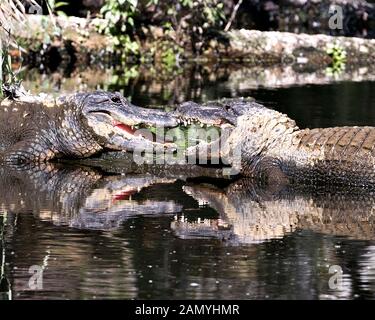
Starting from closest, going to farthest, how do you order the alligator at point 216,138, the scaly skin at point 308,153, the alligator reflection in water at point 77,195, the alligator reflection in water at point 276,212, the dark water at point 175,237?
the dark water at point 175,237 → the alligator reflection in water at point 276,212 → the alligator reflection in water at point 77,195 → the scaly skin at point 308,153 → the alligator at point 216,138

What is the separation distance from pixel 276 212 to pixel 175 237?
5.03 ft

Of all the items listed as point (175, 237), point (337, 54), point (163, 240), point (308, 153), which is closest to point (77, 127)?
point (308, 153)

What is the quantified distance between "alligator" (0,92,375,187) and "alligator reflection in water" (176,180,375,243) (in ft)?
0.91

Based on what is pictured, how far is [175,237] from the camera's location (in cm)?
901

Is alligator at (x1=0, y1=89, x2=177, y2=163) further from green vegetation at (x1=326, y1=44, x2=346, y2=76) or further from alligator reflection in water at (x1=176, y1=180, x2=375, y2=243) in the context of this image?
green vegetation at (x1=326, y1=44, x2=346, y2=76)

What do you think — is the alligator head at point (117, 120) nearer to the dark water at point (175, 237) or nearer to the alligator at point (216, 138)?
the alligator at point (216, 138)

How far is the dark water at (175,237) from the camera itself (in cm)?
747

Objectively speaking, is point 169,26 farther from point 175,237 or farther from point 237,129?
point 175,237

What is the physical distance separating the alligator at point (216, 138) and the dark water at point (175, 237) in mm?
355

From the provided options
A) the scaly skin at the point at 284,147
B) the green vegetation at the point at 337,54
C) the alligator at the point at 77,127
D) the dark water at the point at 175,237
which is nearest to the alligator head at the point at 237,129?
the scaly skin at the point at 284,147

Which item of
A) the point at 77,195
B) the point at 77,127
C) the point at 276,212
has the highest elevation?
the point at 77,127

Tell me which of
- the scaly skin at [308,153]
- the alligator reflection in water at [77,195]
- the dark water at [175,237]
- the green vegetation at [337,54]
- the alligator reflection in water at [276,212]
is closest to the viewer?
the dark water at [175,237]

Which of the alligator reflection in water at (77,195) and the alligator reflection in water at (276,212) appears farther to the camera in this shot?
the alligator reflection in water at (77,195)
